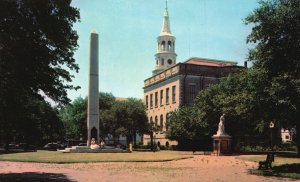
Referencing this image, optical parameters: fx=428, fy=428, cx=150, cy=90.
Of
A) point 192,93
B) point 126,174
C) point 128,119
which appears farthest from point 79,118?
point 126,174

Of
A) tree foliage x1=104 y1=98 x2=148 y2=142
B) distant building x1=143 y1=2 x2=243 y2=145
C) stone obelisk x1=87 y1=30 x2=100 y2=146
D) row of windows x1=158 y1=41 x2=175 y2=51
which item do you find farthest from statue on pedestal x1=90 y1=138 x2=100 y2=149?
row of windows x1=158 y1=41 x2=175 y2=51

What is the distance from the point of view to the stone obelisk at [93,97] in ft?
162

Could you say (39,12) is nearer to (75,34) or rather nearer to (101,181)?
(75,34)

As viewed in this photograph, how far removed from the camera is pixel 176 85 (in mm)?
70250

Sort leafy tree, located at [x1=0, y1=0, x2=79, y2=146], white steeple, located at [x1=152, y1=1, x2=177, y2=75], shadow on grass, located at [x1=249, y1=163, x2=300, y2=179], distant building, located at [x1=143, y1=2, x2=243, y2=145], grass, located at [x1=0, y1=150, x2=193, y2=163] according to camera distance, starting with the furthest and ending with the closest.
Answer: white steeple, located at [x1=152, y1=1, x2=177, y2=75] → distant building, located at [x1=143, y1=2, x2=243, y2=145] → grass, located at [x1=0, y1=150, x2=193, y2=163] → shadow on grass, located at [x1=249, y1=163, x2=300, y2=179] → leafy tree, located at [x1=0, y1=0, x2=79, y2=146]

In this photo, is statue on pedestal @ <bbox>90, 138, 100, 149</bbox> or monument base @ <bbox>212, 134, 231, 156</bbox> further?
statue on pedestal @ <bbox>90, 138, 100, 149</bbox>

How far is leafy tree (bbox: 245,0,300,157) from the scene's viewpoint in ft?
71.9

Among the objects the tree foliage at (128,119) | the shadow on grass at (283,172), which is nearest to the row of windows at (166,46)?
the tree foliage at (128,119)

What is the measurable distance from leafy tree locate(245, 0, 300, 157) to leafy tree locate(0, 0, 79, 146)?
10.5m

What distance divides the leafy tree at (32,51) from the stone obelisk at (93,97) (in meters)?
30.1

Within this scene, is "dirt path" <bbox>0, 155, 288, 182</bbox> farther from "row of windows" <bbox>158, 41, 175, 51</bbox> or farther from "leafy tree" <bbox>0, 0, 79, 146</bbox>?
"row of windows" <bbox>158, 41, 175, 51</bbox>

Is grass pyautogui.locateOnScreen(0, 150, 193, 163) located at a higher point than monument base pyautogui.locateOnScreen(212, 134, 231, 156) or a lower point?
lower

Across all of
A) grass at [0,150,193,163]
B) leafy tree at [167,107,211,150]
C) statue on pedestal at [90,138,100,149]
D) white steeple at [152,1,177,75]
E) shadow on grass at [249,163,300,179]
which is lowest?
grass at [0,150,193,163]

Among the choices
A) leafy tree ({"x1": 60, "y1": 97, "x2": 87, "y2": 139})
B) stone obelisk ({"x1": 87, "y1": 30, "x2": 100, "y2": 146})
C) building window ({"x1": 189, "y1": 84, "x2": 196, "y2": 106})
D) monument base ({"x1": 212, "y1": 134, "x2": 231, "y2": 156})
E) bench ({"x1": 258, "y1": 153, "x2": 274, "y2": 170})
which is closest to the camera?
bench ({"x1": 258, "y1": 153, "x2": 274, "y2": 170})
